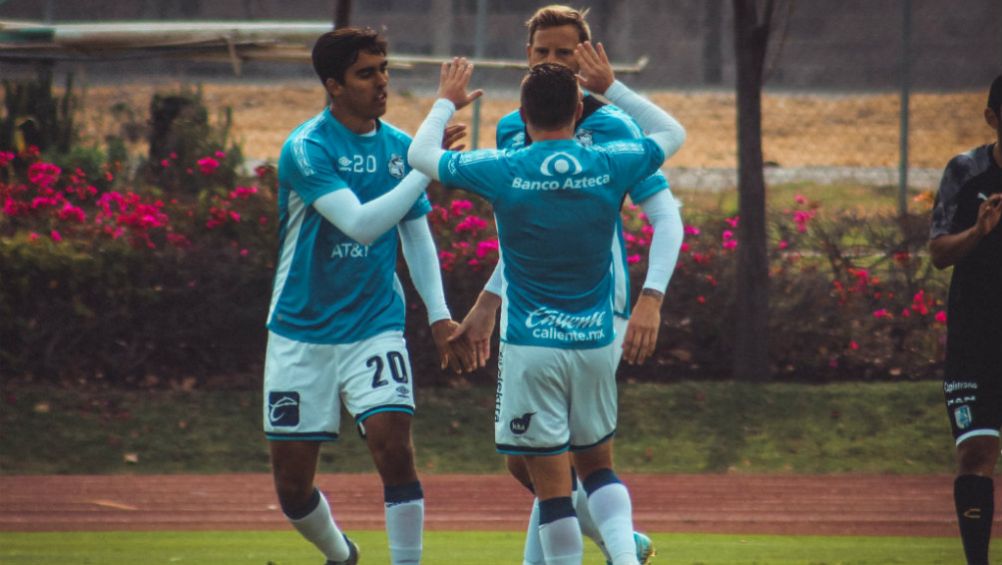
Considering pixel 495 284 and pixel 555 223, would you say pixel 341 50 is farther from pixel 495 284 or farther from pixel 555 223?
pixel 555 223

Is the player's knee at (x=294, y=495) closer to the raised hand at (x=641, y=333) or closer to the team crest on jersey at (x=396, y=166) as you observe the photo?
the team crest on jersey at (x=396, y=166)

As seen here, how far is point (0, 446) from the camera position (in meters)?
10.9

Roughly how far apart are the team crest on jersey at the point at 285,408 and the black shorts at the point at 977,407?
103 inches

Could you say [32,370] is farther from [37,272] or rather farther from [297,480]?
[297,480]

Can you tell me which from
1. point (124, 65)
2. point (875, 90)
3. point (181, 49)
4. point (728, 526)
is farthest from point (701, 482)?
A: point (124, 65)

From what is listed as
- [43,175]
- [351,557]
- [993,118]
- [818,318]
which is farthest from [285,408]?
[43,175]

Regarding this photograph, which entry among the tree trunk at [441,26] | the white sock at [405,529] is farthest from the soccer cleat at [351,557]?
the tree trunk at [441,26]

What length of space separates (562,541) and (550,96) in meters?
1.56

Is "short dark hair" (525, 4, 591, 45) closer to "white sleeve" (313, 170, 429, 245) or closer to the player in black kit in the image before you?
"white sleeve" (313, 170, 429, 245)

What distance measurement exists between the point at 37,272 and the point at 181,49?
4.14m

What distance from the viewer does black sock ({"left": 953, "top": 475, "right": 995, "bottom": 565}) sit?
20.8 feet

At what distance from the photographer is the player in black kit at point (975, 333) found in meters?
6.30

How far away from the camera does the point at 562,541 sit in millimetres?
5547

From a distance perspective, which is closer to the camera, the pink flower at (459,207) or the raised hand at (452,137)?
the raised hand at (452,137)
